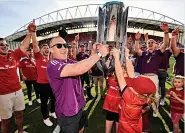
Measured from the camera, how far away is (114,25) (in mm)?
3160

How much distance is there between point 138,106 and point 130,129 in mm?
328

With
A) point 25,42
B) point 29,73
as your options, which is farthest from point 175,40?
point 29,73

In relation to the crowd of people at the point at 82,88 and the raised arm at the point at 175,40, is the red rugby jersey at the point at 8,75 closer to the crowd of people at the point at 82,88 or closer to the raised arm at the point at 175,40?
the crowd of people at the point at 82,88

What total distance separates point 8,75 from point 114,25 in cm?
224

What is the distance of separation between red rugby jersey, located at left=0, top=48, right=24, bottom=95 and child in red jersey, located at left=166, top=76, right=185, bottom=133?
317cm

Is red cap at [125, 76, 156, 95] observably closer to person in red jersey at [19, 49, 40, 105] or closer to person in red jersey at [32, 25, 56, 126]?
person in red jersey at [32, 25, 56, 126]

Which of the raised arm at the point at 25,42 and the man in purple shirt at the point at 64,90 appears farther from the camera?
the raised arm at the point at 25,42

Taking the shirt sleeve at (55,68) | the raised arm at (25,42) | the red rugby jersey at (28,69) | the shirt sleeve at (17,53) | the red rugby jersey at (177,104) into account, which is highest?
the raised arm at (25,42)

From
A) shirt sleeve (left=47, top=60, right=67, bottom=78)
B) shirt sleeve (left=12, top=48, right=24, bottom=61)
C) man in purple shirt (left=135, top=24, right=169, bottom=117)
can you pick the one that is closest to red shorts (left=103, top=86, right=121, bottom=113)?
shirt sleeve (left=47, top=60, right=67, bottom=78)

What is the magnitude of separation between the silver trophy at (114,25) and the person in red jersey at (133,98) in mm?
547

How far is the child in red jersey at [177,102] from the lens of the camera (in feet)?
12.5

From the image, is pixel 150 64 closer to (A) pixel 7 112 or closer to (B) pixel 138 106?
(B) pixel 138 106

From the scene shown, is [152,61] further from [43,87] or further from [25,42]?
[25,42]

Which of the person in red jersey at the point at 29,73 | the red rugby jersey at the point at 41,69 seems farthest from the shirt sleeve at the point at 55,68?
the person in red jersey at the point at 29,73
